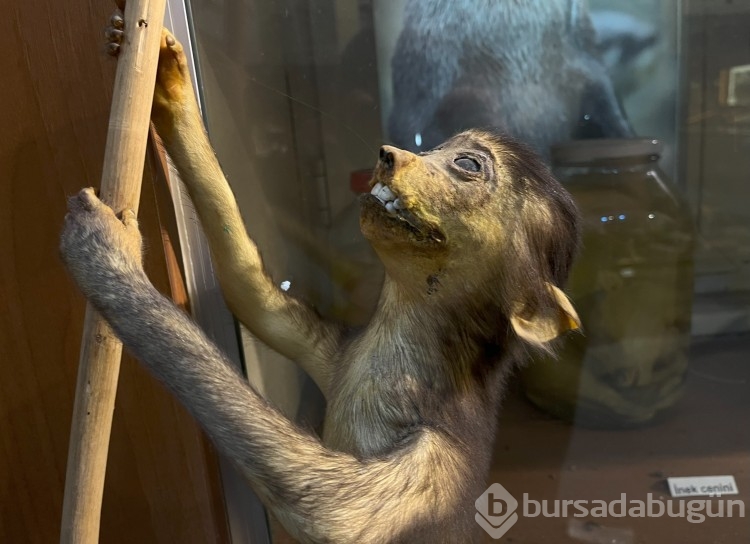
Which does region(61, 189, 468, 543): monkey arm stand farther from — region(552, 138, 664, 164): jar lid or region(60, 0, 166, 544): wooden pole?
region(552, 138, 664, 164): jar lid

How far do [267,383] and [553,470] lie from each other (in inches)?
25.0

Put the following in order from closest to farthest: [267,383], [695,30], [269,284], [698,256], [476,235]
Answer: [476,235]
[269,284]
[267,383]
[695,30]
[698,256]

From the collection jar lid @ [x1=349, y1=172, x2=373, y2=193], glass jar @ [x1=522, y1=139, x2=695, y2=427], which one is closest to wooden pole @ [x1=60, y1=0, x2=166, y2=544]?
jar lid @ [x1=349, y1=172, x2=373, y2=193]

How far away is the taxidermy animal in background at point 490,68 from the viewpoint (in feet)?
3.82

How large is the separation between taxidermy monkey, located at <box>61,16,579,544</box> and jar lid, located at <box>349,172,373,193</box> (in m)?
0.26

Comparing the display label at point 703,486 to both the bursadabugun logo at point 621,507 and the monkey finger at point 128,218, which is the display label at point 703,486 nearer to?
the bursadabugun logo at point 621,507

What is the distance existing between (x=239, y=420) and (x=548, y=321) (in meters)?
0.39

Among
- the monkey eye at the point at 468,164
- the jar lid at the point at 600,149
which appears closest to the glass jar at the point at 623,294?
the jar lid at the point at 600,149

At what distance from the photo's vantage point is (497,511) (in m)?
1.22

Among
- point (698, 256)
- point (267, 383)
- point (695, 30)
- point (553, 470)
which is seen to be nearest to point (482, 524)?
point (553, 470)

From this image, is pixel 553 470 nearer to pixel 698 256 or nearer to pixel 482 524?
pixel 482 524

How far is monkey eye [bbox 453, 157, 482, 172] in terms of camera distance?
792 mm

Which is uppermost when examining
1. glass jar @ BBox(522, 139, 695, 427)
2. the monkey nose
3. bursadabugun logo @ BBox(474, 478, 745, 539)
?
the monkey nose

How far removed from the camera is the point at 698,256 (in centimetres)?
134
